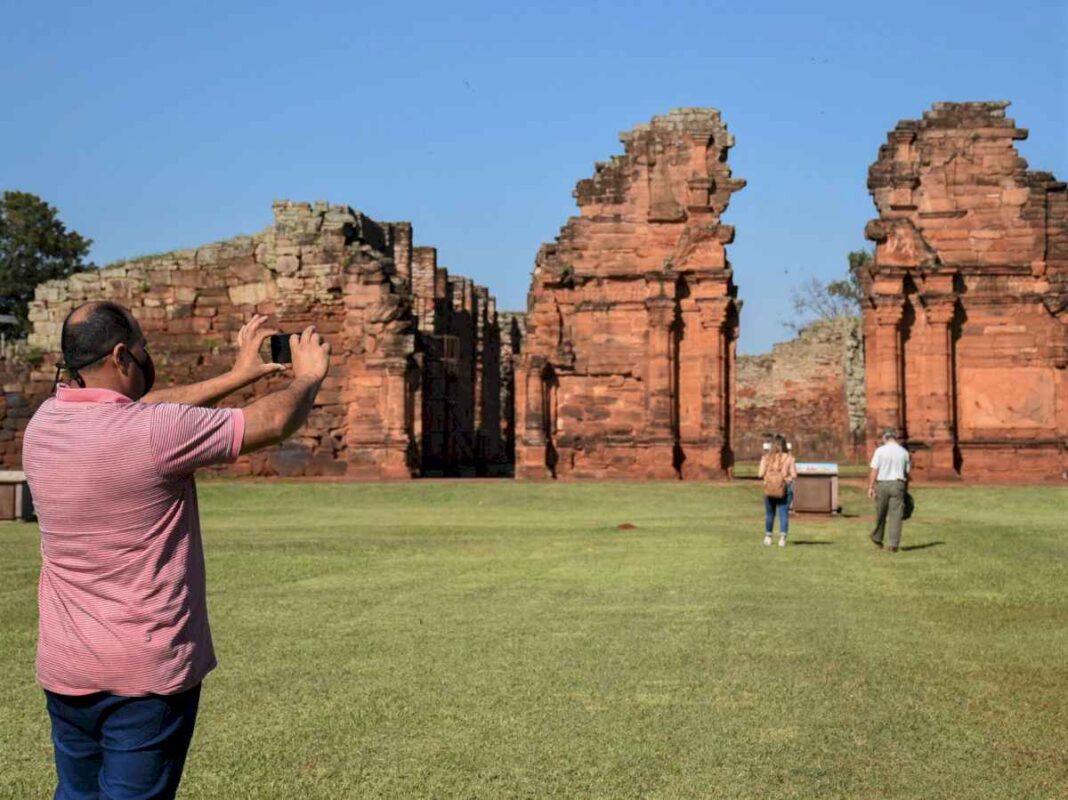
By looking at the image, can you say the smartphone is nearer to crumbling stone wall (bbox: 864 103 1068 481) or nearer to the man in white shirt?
the man in white shirt

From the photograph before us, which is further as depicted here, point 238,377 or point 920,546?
point 920,546

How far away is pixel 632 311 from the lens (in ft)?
102

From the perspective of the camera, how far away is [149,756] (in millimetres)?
4195

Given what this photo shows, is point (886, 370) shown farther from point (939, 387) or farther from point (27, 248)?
point (27, 248)

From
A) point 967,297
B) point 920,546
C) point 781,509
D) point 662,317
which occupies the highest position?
point 967,297

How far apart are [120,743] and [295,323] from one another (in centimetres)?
2735

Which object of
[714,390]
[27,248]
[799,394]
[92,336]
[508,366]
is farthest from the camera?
[27,248]

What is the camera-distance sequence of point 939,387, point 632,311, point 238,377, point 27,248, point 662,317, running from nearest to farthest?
point 238,377 → point 939,387 → point 662,317 → point 632,311 → point 27,248

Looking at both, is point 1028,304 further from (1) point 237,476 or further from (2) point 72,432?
(2) point 72,432

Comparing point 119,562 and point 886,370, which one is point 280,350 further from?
point 886,370

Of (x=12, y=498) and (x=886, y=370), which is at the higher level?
(x=886, y=370)

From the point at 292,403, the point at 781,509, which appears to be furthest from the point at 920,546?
the point at 292,403

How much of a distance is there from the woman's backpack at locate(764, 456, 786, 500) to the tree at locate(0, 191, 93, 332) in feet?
168

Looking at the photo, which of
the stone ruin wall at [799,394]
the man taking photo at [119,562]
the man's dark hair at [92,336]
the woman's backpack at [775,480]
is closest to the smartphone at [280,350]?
the man taking photo at [119,562]
